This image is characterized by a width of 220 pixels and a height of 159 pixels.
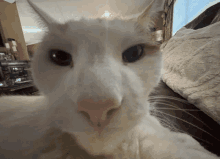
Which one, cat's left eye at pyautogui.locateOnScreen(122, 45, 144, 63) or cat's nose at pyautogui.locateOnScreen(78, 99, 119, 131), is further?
cat's left eye at pyautogui.locateOnScreen(122, 45, 144, 63)

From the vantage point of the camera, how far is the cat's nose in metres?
0.17

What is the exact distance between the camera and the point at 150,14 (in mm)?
392

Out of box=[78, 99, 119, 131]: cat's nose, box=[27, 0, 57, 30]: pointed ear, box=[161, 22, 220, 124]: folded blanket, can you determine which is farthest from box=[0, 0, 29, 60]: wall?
box=[161, 22, 220, 124]: folded blanket

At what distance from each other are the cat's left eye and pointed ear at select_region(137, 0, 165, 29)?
0.10 m

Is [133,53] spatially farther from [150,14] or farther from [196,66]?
[196,66]

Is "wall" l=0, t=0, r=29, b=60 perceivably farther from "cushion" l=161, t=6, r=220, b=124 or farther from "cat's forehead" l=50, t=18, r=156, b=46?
"cushion" l=161, t=6, r=220, b=124

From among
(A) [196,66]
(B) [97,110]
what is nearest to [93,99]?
(B) [97,110]

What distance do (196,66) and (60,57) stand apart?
62 centimetres

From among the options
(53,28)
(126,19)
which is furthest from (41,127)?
(126,19)

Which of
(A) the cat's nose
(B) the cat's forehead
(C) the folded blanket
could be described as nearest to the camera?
(A) the cat's nose

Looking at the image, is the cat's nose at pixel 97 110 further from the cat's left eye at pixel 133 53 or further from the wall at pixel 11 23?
the wall at pixel 11 23

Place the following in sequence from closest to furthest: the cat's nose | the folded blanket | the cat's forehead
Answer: the cat's nose < the cat's forehead < the folded blanket

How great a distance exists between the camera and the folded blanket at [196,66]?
41 cm

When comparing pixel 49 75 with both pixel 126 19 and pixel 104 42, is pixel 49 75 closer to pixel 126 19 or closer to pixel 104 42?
pixel 104 42
